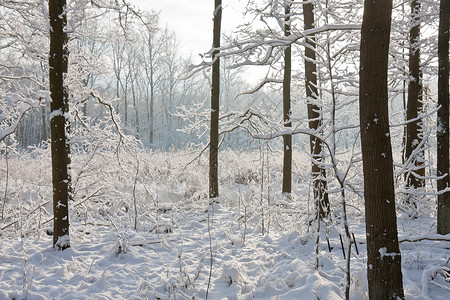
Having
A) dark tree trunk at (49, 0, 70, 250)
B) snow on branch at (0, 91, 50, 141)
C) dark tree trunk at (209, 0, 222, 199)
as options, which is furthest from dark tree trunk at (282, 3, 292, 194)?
snow on branch at (0, 91, 50, 141)

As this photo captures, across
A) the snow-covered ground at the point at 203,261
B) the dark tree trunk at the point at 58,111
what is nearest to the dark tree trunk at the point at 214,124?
the snow-covered ground at the point at 203,261

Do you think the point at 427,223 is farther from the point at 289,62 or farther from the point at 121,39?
the point at 121,39

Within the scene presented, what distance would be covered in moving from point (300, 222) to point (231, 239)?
1.23 meters

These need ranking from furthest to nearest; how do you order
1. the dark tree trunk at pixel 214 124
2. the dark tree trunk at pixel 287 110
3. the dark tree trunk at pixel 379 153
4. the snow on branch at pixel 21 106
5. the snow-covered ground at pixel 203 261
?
the dark tree trunk at pixel 287 110 → the dark tree trunk at pixel 214 124 → the snow-covered ground at pixel 203 261 → the snow on branch at pixel 21 106 → the dark tree trunk at pixel 379 153

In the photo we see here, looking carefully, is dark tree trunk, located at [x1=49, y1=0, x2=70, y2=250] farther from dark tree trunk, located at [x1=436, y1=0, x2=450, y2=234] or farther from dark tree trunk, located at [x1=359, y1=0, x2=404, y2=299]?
dark tree trunk, located at [x1=436, y1=0, x2=450, y2=234]

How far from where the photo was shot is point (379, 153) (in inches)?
93.7

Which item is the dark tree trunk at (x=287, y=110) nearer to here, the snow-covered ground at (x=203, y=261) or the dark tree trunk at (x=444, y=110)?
the snow-covered ground at (x=203, y=261)

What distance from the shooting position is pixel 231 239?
504cm

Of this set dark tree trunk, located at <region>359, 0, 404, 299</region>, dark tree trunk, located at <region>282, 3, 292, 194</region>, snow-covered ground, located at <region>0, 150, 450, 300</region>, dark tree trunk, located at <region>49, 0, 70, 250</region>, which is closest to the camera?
dark tree trunk, located at <region>359, 0, 404, 299</region>

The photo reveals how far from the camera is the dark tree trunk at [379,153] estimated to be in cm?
236

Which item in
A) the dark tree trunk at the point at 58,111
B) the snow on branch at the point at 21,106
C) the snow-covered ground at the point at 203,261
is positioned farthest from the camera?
the dark tree trunk at the point at 58,111

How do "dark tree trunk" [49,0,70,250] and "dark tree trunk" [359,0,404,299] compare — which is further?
"dark tree trunk" [49,0,70,250]

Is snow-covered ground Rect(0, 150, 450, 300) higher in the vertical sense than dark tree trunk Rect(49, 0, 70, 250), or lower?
lower

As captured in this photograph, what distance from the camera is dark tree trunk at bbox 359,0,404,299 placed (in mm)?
2363
